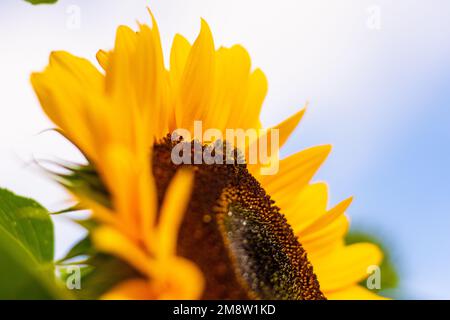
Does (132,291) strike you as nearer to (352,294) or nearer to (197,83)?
(197,83)

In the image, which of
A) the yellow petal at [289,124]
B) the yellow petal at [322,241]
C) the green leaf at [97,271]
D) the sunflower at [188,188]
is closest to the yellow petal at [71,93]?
the sunflower at [188,188]

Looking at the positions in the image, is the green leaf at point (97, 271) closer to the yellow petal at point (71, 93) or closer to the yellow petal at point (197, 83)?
the yellow petal at point (71, 93)

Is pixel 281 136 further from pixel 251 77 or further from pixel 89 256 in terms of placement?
pixel 89 256

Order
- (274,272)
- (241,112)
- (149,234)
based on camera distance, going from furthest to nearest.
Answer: (241,112), (274,272), (149,234)

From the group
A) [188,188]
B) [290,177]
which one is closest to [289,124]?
[290,177]

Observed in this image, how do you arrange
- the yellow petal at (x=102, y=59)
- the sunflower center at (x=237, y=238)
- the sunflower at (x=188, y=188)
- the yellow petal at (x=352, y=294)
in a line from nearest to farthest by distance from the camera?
1. the sunflower at (x=188, y=188)
2. the sunflower center at (x=237, y=238)
3. the yellow petal at (x=102, y=59)
4. the yellow petal at (x=352, y=294)

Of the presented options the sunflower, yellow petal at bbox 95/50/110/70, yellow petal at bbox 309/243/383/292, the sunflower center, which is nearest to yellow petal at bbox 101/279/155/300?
the sunflower
